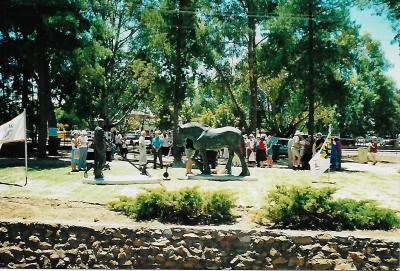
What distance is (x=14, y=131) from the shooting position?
1573 cm

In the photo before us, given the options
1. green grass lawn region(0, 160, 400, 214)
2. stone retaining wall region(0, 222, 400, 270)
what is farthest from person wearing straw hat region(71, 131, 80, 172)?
stone retaining wall region(0, 222, 400, 270)

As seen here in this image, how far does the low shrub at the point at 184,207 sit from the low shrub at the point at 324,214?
100cm

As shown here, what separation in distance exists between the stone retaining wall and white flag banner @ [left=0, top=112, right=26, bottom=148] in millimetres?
6542

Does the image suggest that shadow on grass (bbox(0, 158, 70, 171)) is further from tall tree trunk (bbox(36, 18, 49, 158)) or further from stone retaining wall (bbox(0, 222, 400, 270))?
stone retaining wall (bbox(0, 222, 400, 270))

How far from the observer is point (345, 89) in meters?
28.9

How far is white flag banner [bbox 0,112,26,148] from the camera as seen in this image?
15531mm

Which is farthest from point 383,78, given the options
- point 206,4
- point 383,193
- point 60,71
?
point 383,193

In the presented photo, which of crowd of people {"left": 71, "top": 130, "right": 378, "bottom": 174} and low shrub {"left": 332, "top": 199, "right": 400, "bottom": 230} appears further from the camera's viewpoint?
crowd of people {"left": 71, "top": 130, "right": 378, "bottom": 174}

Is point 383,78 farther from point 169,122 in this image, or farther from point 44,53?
point 44,53

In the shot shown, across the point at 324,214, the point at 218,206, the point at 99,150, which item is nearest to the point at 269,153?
the point at 99,150

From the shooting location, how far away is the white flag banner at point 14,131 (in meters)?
15.5

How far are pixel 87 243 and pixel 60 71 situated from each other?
2014 centimetres

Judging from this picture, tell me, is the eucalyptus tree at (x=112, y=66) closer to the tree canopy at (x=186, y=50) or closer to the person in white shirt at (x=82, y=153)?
the tree canopy at (x=186, y=50)

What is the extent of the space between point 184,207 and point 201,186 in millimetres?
4650
